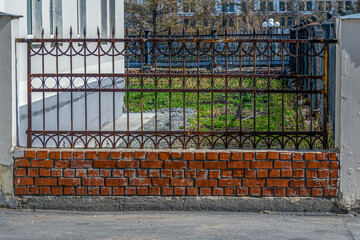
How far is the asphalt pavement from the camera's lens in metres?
6.13

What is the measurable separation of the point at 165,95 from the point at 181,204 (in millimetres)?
15709

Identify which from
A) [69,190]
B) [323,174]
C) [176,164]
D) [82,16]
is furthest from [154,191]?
[82,16]

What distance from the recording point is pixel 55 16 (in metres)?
11.1

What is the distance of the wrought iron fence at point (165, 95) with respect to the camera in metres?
6.89

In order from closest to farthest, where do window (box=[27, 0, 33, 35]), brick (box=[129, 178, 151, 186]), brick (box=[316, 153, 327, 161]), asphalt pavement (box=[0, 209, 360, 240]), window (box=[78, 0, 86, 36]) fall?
asphalt pavement (box=[0, 209, 360, 240])
brick (box=[316, 153, 327, 161])
brick (box=[129, 178, 151, 186])
window (box=[27, 0, 33, 35])
window (box=[78, 0, 86, 36])

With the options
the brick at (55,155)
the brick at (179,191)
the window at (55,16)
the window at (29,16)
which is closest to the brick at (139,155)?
the brick at (179,191)

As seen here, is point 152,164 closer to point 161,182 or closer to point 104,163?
point 161,182

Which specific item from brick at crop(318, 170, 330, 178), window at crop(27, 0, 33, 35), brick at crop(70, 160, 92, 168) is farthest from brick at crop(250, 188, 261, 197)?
window at crop(27, 0, 33, 35)

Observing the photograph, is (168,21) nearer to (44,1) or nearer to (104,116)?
(104,116)

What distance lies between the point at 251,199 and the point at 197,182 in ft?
1.84

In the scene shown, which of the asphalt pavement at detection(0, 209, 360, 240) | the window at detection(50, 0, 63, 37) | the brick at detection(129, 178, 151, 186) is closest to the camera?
the asphalt pavement at detection(0, 209, 360, 240)

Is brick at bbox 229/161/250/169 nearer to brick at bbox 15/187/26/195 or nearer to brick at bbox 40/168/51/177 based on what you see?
brick at bbox 40/168/51/177

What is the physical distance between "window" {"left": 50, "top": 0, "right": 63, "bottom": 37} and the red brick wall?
14.6 ft

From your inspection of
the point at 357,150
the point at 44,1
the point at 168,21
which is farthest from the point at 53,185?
the point at 168,21
